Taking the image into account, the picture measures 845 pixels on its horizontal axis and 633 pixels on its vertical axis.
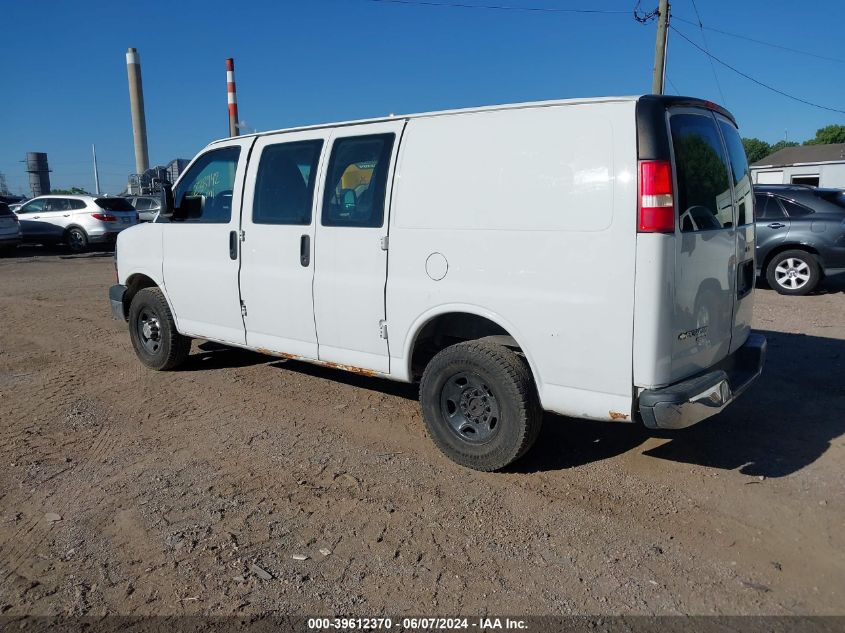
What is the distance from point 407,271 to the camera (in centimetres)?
427

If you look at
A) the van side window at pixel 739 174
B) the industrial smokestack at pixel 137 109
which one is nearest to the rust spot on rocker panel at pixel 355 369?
the van side window at pixel 739 174

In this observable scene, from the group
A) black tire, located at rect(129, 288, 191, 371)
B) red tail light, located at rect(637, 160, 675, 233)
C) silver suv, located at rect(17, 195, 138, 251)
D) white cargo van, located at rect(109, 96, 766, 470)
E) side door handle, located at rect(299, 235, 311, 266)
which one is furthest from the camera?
silver suv, located at rect(17, 195, 138, 251)

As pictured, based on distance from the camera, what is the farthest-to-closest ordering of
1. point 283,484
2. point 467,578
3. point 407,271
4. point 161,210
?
point 161,210, point 407,271, point 283,484, point 467,578

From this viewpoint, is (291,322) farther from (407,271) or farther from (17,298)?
(17,298)

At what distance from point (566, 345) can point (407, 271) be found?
1.15 metres

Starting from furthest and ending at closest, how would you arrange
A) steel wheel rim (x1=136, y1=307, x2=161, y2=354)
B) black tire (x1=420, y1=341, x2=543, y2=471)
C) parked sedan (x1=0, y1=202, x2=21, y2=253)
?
parked sedan (x1=0, y1=202, x2=21, y2=253)
steel wheel rim (x1=136, y1=307, x2=161, y2=354)
black tire (x1=420, y1=341, x2=543, y2=471)

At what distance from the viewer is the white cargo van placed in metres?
3.46

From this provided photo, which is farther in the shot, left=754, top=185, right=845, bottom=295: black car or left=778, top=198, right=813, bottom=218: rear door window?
left=778, top=198, right=813, bottom=218: rear door window

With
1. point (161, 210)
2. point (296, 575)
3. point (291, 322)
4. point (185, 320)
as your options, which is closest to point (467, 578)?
point (296, 575)

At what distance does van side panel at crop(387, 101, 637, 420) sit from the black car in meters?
8.36

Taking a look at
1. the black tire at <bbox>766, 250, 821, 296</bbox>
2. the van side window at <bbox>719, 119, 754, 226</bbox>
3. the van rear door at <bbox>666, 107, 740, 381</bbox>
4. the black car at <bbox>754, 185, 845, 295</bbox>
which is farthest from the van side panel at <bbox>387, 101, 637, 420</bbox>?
the black tire at <bbox>766, 250, 821, 296</bbox>

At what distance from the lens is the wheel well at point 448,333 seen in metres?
4.21

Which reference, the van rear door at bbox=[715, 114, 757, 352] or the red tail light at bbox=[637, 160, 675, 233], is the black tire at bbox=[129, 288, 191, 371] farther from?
the van rear door at bbox=[715, 114, 757, 352]

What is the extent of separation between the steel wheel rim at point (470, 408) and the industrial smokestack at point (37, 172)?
5440 cm
